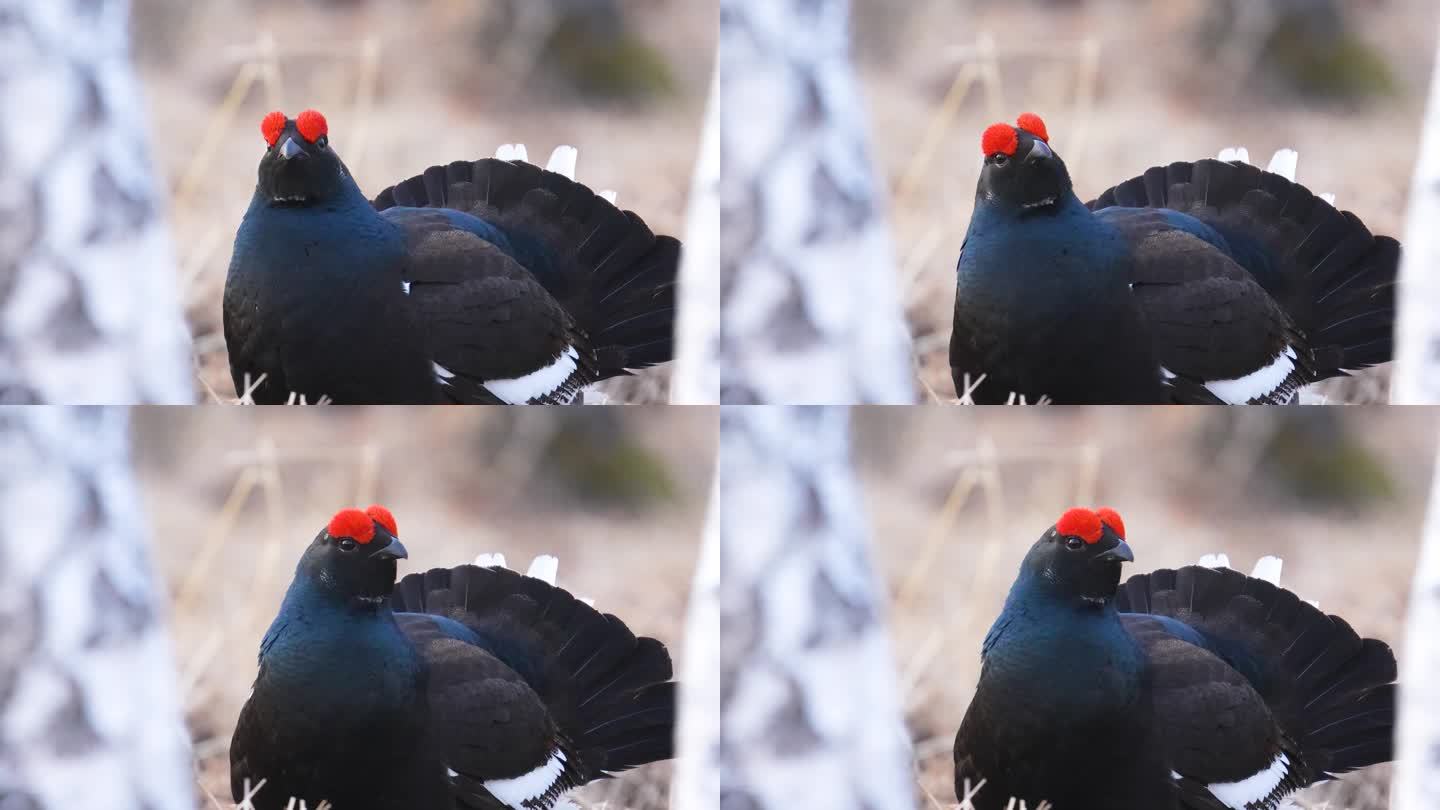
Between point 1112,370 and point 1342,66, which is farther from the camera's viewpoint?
point 1342,66

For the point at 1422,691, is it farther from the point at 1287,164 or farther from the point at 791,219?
the point at 791,219

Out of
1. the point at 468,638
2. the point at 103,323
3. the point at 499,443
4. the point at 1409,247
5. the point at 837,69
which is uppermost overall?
the point at 837,69

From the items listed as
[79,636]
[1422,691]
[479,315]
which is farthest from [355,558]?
[1422,691]

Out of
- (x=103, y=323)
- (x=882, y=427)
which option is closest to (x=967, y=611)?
(x=882, y=427)

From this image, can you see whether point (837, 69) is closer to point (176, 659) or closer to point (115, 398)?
point (115, 398)

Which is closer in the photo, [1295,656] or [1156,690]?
[1156,690]

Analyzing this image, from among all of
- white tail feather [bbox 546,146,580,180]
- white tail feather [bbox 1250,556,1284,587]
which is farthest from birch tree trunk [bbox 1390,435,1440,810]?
white tail feather [bbox 546,146,580,180]
